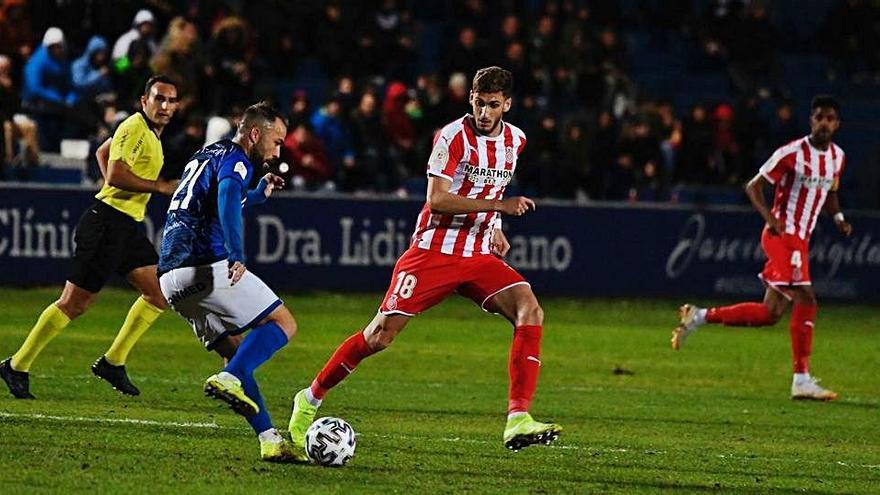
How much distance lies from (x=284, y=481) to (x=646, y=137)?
16994 millimetres

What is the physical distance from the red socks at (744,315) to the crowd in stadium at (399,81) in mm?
7901

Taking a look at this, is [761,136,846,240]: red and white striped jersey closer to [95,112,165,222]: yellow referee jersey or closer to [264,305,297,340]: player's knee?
[95,112,165,222]: yellow referee jersey

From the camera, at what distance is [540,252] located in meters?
22.4

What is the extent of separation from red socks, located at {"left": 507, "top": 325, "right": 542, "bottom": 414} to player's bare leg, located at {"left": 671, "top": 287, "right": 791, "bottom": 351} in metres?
5.17

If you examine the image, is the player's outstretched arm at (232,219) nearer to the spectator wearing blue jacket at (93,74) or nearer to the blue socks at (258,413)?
the blue socks at (258,413)

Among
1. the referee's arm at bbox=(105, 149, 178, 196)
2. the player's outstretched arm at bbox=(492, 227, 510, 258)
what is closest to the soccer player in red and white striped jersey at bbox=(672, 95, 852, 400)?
the player's outstretched arm at bbox=(492, 227, 510, 258)

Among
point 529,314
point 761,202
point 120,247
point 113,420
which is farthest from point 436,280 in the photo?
point 761,202

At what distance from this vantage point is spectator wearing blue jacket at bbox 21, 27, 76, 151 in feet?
70.6

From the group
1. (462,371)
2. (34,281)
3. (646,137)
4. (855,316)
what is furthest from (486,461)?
(646,137)

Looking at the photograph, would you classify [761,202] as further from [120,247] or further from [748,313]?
[120,247]

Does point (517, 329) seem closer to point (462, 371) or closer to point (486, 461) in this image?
point (486, 461)

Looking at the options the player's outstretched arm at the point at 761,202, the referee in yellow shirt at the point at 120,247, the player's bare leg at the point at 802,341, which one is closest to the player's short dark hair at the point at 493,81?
the referee in yellow shirt at the point at 120,247

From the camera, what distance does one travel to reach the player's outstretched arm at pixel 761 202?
1400cm

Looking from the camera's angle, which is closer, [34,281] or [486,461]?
[486,461]
